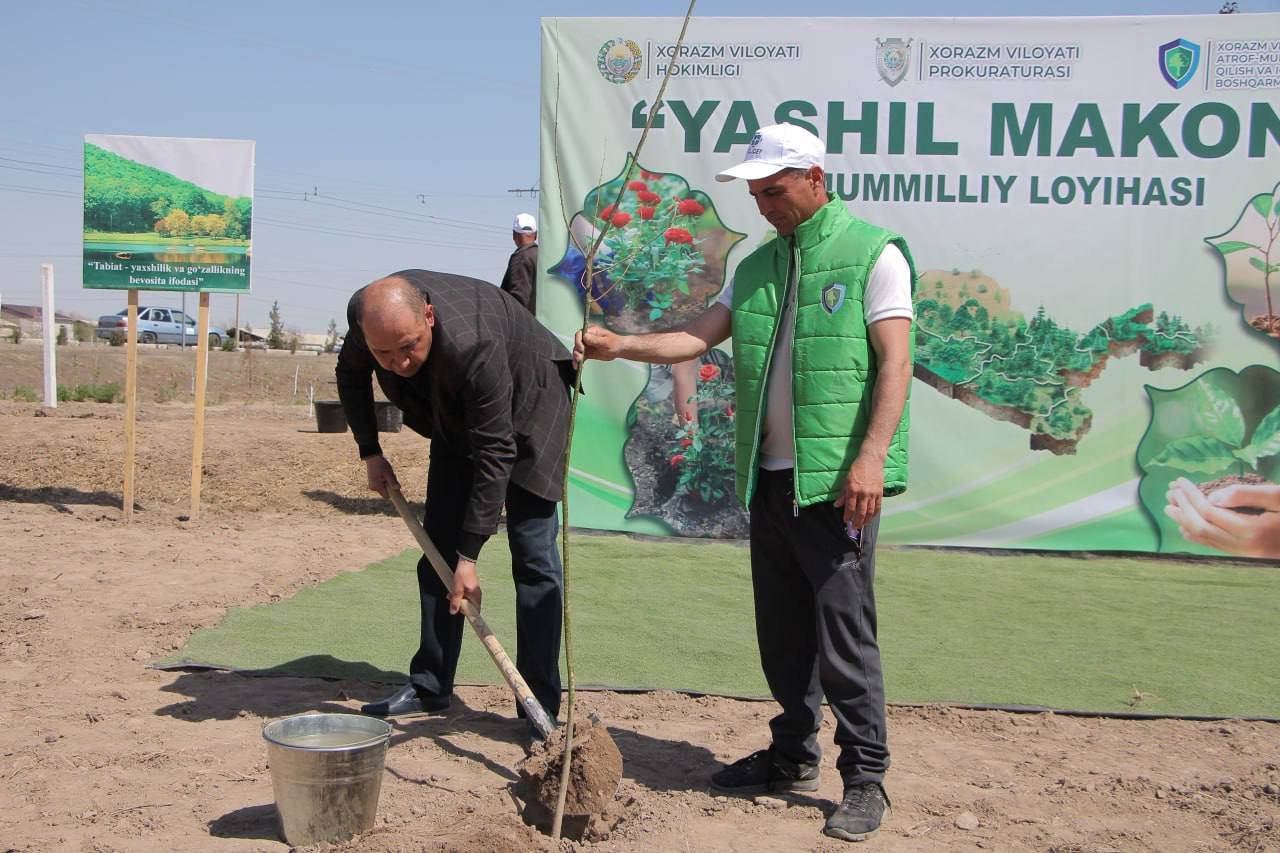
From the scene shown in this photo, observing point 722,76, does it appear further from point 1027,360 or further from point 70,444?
point 70,444

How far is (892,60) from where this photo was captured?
23.7 feet

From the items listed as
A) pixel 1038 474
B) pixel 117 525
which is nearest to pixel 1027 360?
pixel 1038 474

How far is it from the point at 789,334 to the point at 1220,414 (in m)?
5.18

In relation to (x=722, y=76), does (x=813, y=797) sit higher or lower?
lower

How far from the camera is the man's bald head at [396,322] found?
10.4 feet

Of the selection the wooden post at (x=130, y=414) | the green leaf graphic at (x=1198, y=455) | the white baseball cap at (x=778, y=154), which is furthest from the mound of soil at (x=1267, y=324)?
the wooden post at (x=130, y=414)

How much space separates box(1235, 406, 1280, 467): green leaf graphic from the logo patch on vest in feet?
17.4

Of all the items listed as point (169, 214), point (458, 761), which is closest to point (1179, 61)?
point (458, 761)

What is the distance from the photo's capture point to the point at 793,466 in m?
3.08

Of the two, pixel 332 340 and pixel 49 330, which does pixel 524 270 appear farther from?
pixel 332 340

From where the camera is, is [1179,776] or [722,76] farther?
[722,76]

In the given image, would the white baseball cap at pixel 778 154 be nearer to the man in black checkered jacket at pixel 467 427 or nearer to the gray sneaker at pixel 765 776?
the man in black checkered jacket at pixel 467 427

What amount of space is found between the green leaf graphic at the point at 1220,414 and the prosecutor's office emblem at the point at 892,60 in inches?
105

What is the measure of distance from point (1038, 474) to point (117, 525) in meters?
6.03
